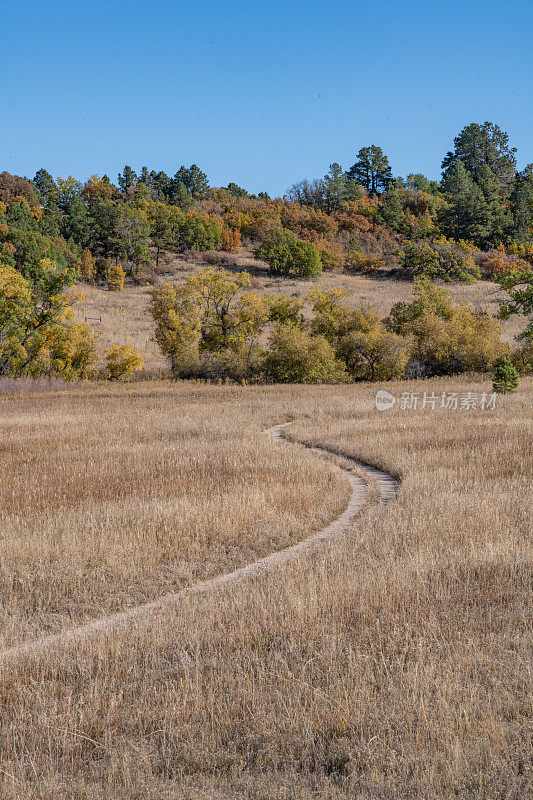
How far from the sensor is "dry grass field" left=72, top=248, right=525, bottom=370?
57281 mm

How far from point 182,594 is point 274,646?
80.0 inches

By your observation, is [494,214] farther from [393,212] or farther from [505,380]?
[505,380]

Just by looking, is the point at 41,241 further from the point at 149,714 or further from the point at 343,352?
the point at 149,714

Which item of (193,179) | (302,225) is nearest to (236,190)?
(193,179)

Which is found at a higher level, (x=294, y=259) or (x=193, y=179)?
(x=193, y=179)

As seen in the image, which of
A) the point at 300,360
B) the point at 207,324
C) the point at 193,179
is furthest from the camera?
the point at 193,179

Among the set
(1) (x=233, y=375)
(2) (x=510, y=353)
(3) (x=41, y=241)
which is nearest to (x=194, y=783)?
(1) (x=233, y=375)

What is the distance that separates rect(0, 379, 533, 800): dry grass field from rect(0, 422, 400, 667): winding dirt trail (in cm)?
18

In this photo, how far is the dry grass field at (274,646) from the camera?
167 inches

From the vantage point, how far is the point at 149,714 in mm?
4984

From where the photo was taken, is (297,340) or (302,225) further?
(302,225)

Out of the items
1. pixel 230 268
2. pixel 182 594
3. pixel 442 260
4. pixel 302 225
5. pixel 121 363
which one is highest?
pixel 302 225

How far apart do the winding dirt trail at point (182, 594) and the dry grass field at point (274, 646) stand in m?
0.18

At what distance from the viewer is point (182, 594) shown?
7930mm
